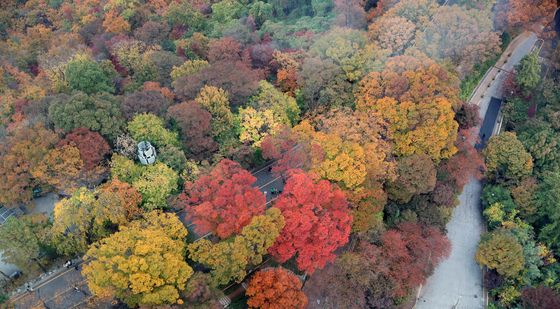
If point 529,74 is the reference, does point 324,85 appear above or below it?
above

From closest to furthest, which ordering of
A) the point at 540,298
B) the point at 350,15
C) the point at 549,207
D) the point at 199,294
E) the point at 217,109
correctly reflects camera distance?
the point at 199,294
the point at 540,298
the point at 217,109
the point at 549,207
the point at 350,15

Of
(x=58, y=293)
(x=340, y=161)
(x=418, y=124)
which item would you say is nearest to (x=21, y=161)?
(x=58, y=293)

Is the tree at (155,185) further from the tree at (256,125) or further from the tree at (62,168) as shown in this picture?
the tree at (256,125)

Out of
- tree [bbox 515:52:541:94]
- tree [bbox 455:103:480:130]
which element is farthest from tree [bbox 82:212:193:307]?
tree [bbox 515:52:541:94]

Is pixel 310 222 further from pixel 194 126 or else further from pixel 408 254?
pixel 194 126

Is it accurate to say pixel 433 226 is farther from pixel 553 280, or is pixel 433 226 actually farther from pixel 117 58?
pixel 117 58

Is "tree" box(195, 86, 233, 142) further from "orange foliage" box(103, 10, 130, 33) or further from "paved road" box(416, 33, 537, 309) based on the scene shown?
"orange foliage" box(103, 10, 130, 33)
